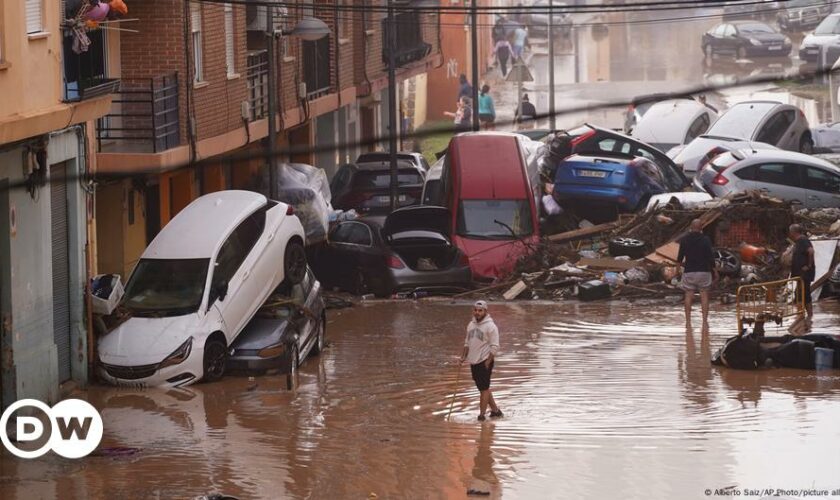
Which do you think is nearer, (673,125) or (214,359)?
(214,359)

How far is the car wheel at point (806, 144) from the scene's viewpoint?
37331mm

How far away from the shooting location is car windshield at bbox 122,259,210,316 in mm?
19734

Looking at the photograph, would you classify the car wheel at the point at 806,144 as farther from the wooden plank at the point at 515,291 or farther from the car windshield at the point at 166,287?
the car windshield at the point at 166,287

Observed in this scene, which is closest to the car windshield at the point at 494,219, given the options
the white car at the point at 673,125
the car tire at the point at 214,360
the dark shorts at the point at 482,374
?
the car tire at the point at 214,360

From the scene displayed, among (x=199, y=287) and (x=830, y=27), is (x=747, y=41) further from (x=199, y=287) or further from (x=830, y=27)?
(x=199, y=287)

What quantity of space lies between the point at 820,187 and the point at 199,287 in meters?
15.6

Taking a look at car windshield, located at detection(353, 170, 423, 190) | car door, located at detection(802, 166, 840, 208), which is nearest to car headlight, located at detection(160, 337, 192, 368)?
car windshield, located at detection(353, 170, 423, 190)

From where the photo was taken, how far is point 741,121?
121 feet

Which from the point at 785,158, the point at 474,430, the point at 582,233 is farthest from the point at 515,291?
the point at 474,430

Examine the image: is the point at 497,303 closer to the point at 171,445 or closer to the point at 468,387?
the point at 468,387

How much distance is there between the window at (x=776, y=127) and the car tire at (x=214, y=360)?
19.9 meters

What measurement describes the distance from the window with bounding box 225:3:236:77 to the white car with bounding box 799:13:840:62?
28129 millimetres

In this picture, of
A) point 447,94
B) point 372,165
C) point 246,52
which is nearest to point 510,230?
point 246,52

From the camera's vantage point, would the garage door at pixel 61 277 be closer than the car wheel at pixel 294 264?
Yes
